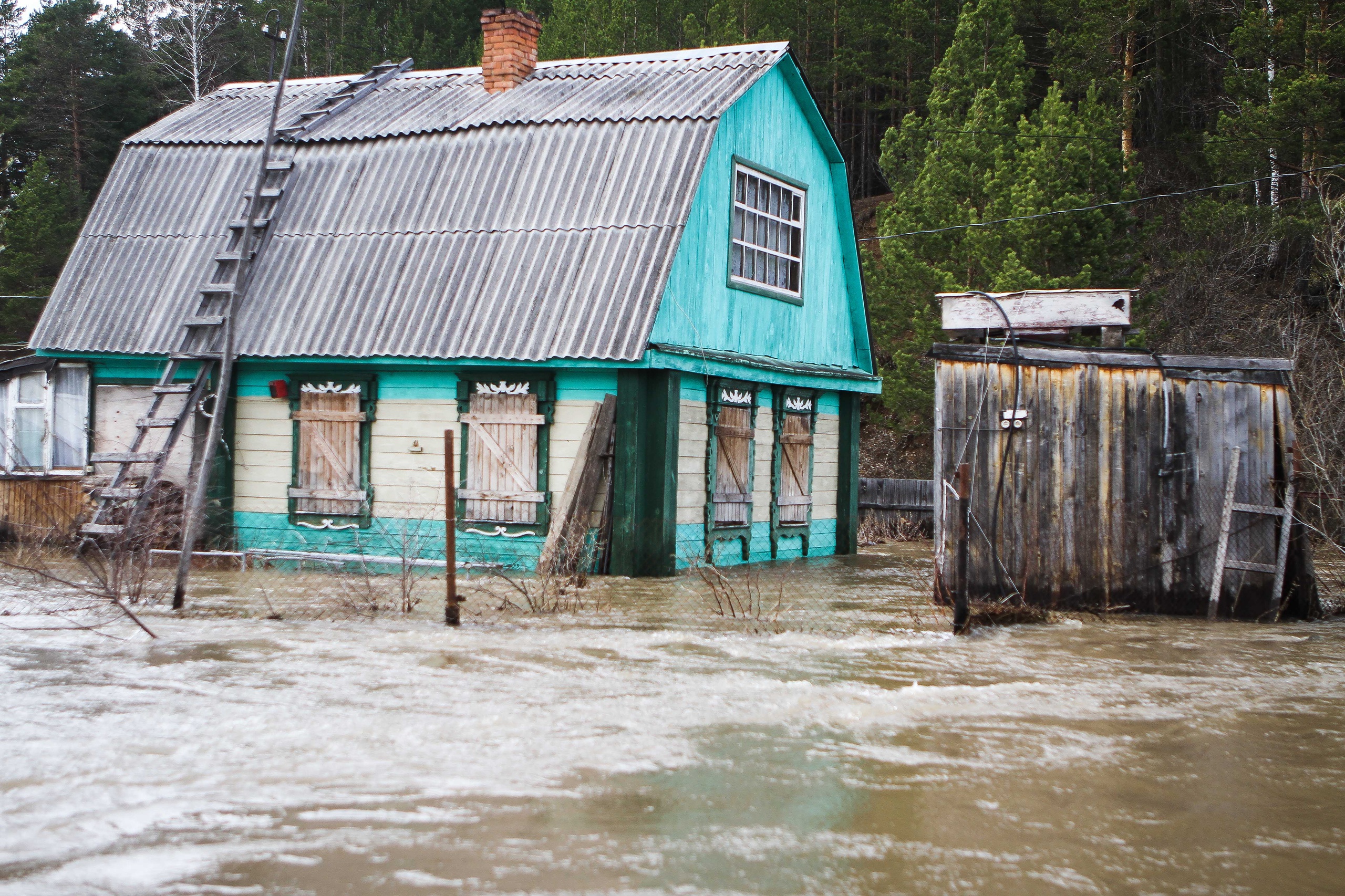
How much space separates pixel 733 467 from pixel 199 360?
6.66 metres

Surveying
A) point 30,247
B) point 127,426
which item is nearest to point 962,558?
point 127,426

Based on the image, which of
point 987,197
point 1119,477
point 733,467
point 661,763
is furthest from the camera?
point 987,197

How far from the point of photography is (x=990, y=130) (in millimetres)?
24578

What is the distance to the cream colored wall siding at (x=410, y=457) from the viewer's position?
15812mm

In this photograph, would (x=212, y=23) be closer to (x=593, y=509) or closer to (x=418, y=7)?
(x=418, y=7)

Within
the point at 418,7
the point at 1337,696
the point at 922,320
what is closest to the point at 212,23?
the point at 418,7

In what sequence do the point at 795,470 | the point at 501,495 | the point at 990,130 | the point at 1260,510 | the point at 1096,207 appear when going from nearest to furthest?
1. the point at 1260,510
2. the point at 501,495
3. the point at 795,470
4. the point at 1096,207
5. the point at 990,130

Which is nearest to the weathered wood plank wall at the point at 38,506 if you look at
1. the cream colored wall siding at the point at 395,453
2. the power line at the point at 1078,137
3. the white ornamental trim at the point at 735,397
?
the cream colored wall siding at the point at 395,453

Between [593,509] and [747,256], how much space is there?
14.2 ft

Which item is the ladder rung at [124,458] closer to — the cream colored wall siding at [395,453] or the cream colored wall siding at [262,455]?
the cream colored wall siding at [262,455]

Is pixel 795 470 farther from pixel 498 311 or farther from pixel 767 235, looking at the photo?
pixel 498 311

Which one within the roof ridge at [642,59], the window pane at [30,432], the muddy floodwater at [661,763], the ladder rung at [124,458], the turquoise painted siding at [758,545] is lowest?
the muddy floodwater at [661,763]

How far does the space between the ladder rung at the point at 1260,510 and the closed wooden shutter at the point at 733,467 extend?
6.24 m

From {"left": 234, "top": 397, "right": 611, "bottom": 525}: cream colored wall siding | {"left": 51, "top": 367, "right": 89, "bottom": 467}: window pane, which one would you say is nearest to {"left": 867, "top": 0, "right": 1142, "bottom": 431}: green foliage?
{"left": 234, "top": 397, "right": 611, "bottom": 525}: cream colored wall siding
